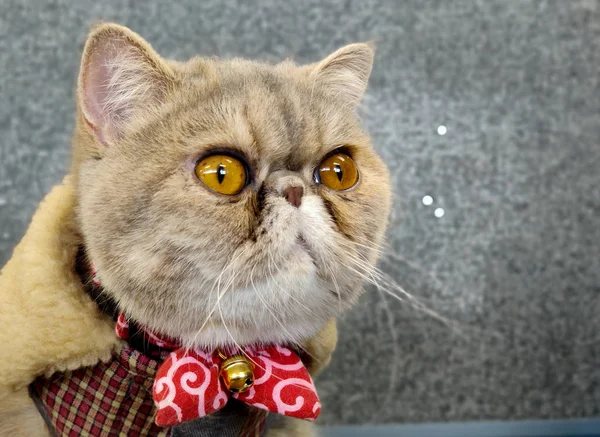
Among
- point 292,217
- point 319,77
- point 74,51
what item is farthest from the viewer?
point 74,51

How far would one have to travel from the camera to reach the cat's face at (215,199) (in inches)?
19.4

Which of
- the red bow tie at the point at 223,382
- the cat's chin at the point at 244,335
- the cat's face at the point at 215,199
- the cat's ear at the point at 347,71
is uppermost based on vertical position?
the cat's ear at the point at 347,71

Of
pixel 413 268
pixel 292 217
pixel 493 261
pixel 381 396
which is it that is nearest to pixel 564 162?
pixel 493 261

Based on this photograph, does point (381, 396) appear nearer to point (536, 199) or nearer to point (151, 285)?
point (536, 199)

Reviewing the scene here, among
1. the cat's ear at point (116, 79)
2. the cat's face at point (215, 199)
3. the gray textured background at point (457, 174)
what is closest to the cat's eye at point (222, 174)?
the cat's face at point (215, 199)

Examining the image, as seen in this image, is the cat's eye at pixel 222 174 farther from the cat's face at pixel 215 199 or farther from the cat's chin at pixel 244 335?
the cat's chin at pixel 244 335

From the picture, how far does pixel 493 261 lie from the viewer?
1.03 m

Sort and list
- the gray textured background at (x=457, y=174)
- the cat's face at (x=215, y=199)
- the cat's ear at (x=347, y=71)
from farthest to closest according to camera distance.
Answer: the gray textured background at (x=457, y=174) → the cat's ear at (x=347, y=71) → the cat's face at (x=215, y=199)

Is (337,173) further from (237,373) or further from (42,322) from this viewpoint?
(42,322)

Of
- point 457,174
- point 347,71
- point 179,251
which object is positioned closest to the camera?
point 179,251

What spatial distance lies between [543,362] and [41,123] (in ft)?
3.22

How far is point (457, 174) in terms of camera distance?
40.3 inches

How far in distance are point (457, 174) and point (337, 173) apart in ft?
1.65

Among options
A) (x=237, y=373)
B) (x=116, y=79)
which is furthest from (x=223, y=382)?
(x=116, y=79)
